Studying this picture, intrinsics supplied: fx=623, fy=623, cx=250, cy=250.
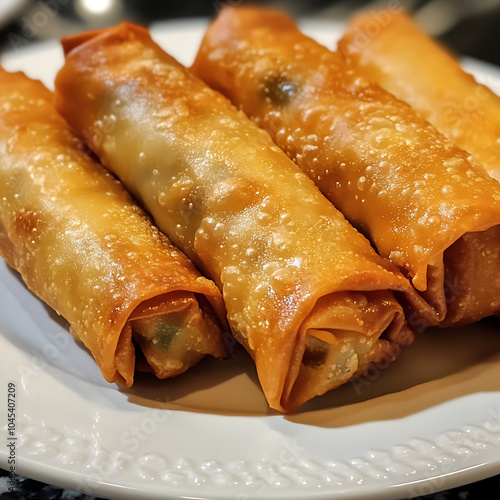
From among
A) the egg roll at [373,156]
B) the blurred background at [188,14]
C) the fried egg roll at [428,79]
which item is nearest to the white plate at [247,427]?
the egg roll at [373,156]

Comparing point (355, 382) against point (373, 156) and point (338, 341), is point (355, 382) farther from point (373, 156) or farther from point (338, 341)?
point (373, 156)

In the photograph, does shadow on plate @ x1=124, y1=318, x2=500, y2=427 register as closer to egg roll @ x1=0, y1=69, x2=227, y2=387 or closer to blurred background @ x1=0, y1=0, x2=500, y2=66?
egg roll @ x1=0, y1=69, x2=227, y2=387

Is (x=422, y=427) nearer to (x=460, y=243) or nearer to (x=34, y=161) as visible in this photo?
(x=460, y=243)

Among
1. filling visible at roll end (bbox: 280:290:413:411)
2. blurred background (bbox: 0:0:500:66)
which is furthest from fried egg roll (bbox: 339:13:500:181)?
blurred background (bbox: 0:0:500:66)

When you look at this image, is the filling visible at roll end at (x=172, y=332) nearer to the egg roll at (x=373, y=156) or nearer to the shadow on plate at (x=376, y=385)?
the shadow on plate at (x=376, y=385)

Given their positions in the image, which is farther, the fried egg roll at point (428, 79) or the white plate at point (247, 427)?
the fried egg roll at point (428, 79)

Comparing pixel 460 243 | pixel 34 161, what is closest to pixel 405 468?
pixel 460 243

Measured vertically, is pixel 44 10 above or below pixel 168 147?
below
